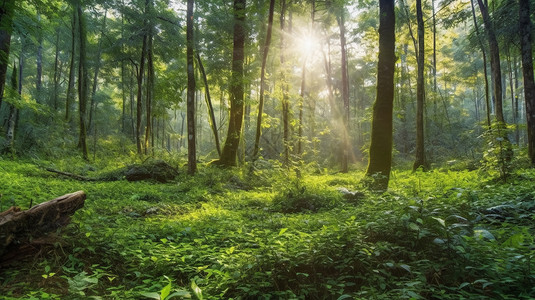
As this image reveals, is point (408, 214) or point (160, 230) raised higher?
point (408, 214)

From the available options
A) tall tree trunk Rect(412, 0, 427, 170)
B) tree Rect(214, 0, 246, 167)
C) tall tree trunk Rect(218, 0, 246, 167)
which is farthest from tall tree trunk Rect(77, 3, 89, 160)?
tall tree trunk Rect(412, 0, 427, 170)

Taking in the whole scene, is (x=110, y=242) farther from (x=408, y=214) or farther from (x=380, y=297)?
(x=408, y=214)

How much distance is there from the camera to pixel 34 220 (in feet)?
10.2

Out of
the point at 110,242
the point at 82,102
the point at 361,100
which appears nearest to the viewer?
the point at 110,242

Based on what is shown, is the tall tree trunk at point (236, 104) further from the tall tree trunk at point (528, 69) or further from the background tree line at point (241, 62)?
the tall tree trunk at point (528, 69)

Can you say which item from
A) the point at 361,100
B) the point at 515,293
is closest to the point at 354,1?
the point at 361,100

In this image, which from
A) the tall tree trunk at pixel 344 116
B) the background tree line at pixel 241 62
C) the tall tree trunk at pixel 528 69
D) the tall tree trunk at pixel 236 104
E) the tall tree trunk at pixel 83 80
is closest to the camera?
the tall tree trunk at pixel 528 69

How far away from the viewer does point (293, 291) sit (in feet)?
8.46

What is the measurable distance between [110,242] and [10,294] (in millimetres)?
1191

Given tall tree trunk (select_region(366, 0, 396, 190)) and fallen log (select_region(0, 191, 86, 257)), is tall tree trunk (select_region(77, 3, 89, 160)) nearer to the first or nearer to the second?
fallen log (select_region(0, 191, 86, 257))

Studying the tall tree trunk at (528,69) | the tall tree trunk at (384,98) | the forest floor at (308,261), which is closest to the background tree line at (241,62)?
the tall tree trunk at (528,69)

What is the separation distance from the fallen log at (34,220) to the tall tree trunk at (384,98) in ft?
20.9

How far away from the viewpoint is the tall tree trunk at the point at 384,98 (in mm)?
7035

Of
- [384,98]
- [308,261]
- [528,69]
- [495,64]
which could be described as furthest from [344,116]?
[308,261]
